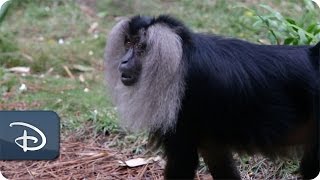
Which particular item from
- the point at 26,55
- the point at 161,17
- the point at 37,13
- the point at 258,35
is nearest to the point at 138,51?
the point at 161,17

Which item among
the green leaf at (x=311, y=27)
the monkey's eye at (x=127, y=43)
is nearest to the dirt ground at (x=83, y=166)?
the monkey's eye at (x=127, y=43)

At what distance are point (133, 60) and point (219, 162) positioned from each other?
2.05 feet

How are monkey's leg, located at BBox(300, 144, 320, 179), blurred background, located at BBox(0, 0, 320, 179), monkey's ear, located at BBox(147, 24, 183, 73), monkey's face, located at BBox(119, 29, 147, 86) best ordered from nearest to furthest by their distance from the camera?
monkey's ear, located at BBox(147, 24, 183, 73) < monkey's face, located at BBox(119, 29, 147, 86) < monkey's leg, located at BBox(300, 144, 320, 179) < blurred background, located at BBox(0, 0, 320, 179)

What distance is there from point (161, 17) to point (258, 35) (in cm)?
150

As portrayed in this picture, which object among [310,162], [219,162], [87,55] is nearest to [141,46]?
[219,162]

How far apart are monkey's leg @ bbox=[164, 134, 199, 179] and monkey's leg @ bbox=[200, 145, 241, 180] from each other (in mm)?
114

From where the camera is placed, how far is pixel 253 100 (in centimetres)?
280

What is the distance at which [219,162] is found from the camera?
9.98 feet

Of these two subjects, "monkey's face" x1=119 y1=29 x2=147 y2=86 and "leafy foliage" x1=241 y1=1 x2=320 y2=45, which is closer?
"monkey's face" x1=119 y1=29 x2=147 y2=86

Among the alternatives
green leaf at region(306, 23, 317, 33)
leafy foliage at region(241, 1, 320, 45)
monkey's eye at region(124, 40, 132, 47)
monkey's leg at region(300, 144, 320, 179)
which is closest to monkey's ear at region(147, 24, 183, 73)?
monkey's eye at region(124, 40, 132, 47)

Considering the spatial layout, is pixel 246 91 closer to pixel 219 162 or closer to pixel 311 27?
pixel 219 162

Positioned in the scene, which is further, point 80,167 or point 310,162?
point 80,167

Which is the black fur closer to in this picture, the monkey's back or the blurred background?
the monkey's back

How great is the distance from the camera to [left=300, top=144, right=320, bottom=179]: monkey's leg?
9.65 feet
